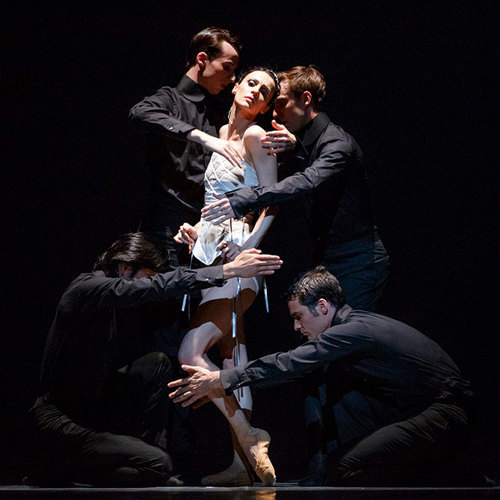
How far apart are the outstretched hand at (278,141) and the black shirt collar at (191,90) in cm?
58

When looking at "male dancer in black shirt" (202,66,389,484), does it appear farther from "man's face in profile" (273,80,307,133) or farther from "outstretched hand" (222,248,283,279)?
"outstretched hand" (222,248,283,279)

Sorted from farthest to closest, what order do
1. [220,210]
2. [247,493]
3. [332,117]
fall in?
[332,117], [220,210], [247,493]

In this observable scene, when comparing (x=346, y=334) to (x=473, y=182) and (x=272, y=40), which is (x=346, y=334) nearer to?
(x=473, y=182)

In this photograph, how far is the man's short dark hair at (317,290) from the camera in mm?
3277

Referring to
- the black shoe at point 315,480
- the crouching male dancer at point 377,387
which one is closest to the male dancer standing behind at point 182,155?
the crouching male dancer at point 377,387

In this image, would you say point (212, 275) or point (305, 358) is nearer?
point (305, 358)

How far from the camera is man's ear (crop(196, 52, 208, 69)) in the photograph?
384 cm

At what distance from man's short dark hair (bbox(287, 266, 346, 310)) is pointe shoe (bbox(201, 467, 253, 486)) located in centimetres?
84

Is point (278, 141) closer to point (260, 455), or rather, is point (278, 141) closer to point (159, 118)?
point (159, 118)

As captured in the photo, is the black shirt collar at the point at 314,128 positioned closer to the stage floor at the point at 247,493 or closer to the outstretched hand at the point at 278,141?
the outstretched hand at the point at 278,141

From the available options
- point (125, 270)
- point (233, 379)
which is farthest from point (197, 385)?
point (125, 270)

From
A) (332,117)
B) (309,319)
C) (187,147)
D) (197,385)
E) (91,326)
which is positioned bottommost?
(197,385)

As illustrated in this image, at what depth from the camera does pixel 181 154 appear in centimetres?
381

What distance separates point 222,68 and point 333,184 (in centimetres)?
88
